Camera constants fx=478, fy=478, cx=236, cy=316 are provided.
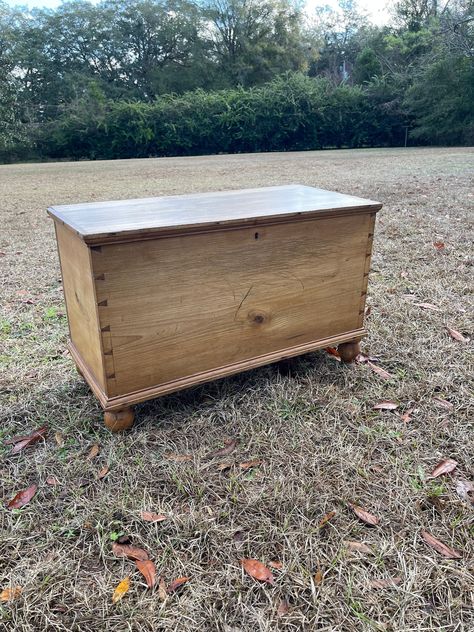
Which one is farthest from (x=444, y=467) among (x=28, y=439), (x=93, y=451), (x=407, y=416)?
(x=28, y=439)

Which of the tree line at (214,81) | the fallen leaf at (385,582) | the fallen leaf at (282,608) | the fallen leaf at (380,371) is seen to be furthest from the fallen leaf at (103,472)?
the tree line at (214,81)

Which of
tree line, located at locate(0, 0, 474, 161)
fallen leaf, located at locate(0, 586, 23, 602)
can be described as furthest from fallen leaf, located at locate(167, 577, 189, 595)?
tree line, located at locate(0, 0, 474, 161)

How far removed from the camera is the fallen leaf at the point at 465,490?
1.37m

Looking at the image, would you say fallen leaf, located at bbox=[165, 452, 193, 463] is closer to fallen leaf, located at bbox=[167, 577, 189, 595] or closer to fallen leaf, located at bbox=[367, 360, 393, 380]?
fallen leaf, located at bbox=[167, 577, 189, 595]

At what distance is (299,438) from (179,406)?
48cm

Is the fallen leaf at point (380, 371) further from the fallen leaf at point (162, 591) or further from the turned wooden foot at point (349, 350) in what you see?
the fallen leaf at point (162, 591)

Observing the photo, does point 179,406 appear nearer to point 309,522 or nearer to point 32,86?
point 309,522

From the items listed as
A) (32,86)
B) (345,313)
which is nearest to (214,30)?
(32,86)

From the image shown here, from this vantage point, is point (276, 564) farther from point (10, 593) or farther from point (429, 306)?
point (429, 306)

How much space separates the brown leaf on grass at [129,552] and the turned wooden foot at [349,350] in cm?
119

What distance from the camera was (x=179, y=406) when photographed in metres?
1.81

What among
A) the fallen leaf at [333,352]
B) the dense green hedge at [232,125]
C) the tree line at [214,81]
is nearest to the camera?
the fallen leaf at [333,352]

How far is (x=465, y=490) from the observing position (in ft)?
4.58

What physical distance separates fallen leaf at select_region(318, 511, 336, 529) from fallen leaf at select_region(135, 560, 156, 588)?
1.45 feet
